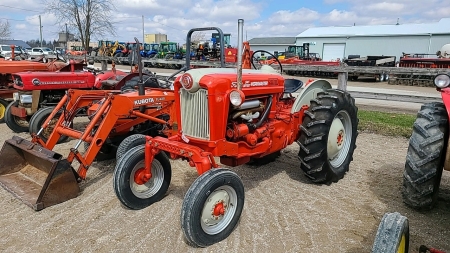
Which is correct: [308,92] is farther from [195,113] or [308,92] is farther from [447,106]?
[195,113]

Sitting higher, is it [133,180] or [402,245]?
[402,245]

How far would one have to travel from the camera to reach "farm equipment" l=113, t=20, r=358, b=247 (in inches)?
118

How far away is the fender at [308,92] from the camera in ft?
14.2

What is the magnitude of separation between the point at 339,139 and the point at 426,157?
139cm

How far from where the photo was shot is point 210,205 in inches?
117

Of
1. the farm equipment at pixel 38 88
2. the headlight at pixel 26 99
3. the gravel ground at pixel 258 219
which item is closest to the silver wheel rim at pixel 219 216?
the gravel ground at pixel 258 219

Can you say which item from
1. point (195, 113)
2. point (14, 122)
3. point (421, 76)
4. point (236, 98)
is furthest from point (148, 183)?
point (421, 76)

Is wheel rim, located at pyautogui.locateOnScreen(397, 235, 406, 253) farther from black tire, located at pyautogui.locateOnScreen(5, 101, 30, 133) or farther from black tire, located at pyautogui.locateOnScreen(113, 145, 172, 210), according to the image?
black tire, located at pyautogui.locateOnScreen(5, 101, 30, 133)

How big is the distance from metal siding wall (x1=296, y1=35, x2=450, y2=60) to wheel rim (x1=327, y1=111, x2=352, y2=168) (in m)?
33.4

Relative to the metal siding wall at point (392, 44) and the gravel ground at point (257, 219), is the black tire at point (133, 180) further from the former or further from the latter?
the metal siding wall at point (392, 44)

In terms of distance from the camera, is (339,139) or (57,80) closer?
(339,139)

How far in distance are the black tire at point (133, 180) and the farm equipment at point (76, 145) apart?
731mm

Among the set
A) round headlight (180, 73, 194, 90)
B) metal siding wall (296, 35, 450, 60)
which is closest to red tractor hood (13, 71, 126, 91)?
round headlight (180, 73, 194, 90)

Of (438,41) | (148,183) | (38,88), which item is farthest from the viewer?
(438,41)
